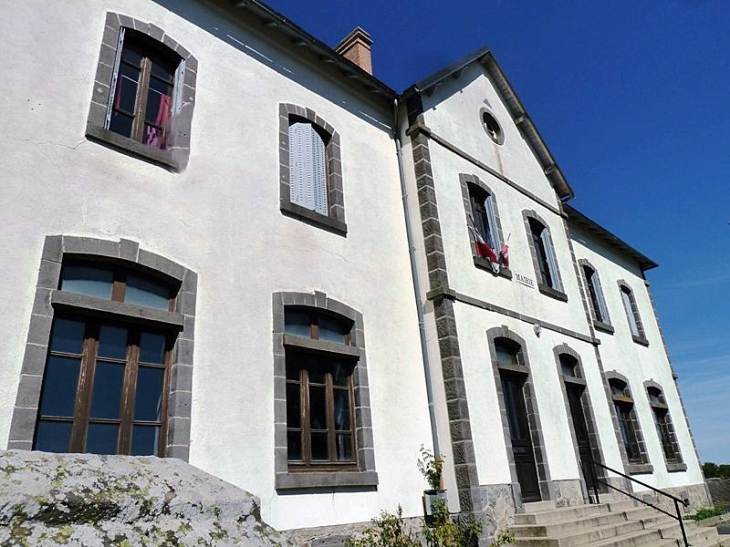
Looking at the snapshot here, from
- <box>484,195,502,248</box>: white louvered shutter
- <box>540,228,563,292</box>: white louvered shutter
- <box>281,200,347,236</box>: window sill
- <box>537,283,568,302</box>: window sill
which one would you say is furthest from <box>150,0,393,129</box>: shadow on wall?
<box>540,228,563,292</box>: white louvered shutter

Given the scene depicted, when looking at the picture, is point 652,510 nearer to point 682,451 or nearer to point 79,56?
point 682,451

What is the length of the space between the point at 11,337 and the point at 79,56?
3131 millimetres

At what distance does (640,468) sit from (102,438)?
11.5 meters

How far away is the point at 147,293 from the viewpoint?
562 cm

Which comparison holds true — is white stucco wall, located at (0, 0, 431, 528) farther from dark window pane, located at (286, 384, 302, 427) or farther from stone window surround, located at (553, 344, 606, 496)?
stone window surround, located at (553, 344, 606, 496)

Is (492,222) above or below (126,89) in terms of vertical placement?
above

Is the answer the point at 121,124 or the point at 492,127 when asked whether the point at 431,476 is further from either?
the point at 492,127

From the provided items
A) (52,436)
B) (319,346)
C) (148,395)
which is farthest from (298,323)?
(52,436)

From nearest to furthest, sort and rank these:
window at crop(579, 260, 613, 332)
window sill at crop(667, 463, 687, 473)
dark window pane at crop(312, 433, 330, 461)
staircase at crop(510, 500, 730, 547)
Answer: dark window pane at crop(312, 433, 330, 461)
staircase at crop(510, 500, 730, 547)
window sill at crop(667, 463, 687, 473)
window at crop(579, 260, 613, 332)

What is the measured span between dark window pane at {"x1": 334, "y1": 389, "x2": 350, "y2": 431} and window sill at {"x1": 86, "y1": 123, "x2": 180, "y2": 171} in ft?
10.9

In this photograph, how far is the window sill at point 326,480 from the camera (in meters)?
5.84

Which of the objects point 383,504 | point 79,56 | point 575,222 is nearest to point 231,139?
point 79,56

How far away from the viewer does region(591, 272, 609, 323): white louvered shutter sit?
1456 cm

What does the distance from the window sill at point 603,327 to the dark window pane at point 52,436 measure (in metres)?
12.0
